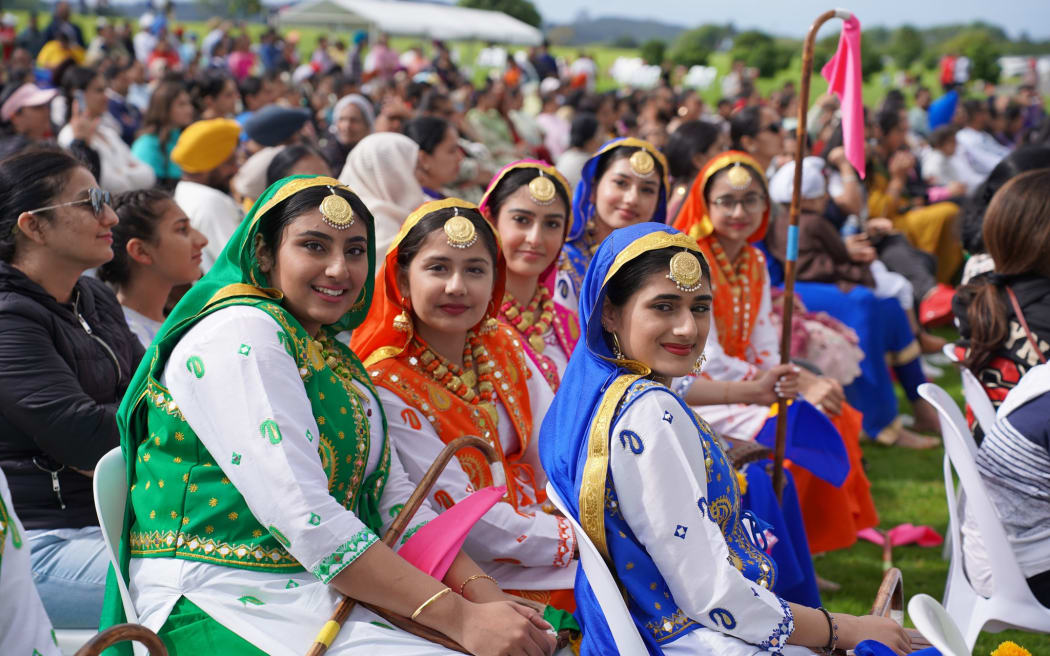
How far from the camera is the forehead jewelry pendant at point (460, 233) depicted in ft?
8.87

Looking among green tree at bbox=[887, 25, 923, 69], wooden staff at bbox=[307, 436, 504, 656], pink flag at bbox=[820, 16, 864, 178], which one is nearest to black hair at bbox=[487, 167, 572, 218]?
pink flag at bbox=[820, 16, 864, 178]

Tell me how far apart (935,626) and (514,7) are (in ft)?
153

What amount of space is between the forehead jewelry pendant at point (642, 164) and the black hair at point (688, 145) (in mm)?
Answer: 1795

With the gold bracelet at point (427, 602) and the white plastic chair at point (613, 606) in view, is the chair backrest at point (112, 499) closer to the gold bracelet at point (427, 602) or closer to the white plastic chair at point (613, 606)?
the gold bracelet at point (427, 602)

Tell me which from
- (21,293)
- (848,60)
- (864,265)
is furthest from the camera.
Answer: (864,265)

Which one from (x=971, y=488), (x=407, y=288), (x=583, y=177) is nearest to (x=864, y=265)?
(x=583, y=177)

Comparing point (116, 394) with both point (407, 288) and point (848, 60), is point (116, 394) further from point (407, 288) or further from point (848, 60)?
point (848, 60)

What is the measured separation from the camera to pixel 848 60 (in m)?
3.69

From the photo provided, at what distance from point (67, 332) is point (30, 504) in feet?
1.63

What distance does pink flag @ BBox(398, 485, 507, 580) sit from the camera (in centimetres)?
230

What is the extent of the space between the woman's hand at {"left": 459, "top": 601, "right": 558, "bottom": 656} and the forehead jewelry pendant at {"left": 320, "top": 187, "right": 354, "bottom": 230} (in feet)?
3.13

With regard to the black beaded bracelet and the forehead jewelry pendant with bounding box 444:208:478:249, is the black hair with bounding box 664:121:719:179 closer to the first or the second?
the forehead jewelry pendant with bounding box 444:208:478:249

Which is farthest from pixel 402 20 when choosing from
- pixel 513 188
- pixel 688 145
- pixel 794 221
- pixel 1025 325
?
pixel 1025 325

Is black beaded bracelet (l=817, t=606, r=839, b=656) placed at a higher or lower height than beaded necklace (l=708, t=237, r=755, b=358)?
lower
